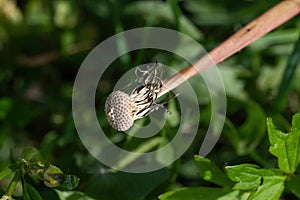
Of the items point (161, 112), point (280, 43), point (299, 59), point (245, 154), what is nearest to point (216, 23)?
point (280, 43)

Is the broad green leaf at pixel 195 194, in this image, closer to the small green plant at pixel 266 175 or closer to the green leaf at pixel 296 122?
the small green plant at pixel 266 175

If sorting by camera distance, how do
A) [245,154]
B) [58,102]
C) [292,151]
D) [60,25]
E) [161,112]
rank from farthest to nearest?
[60,25], [58,102], [245,154], [161,112], [292,151]

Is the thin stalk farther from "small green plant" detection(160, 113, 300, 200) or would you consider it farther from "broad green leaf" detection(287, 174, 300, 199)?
"broad green leaf" detection(287, 174, 300, 199)

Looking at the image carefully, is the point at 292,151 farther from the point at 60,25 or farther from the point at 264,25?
the point at 60,25

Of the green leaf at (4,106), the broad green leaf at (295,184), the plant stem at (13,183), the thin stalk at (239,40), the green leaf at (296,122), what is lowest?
the broad green leaf at (295,184)

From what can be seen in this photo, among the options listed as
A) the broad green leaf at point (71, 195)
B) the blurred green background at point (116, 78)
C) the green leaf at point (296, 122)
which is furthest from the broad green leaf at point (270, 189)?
the broad green leaf at point (71, 195)

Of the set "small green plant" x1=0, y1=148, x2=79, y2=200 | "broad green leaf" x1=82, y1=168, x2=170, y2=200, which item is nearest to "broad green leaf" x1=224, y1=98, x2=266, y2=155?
"broad green leaf" x1=82, y1=168, x2=170, y2=200
